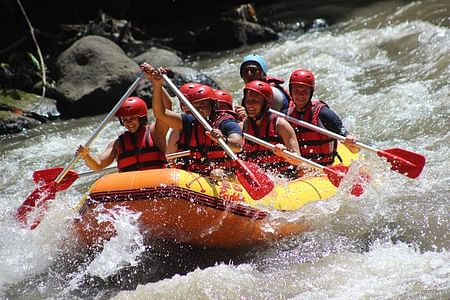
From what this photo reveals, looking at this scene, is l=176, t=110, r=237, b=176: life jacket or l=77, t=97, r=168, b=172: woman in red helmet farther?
l=77, t=97, r=168, b=172: woman in red helmet

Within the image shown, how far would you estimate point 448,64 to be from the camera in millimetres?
9188

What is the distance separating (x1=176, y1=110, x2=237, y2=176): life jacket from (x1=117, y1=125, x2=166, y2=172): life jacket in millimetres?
238

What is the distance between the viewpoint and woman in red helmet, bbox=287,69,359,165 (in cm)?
582

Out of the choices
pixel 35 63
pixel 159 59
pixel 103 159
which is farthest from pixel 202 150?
pixel 35 63

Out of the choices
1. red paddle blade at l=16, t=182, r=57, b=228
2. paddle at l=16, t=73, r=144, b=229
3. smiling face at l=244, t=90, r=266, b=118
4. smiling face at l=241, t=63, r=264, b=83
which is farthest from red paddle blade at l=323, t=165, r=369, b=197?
red paddle blade at l=16, t=182, r=57, b=228

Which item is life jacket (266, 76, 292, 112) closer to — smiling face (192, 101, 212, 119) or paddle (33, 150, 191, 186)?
smiling face (192, 101, 212, 119)

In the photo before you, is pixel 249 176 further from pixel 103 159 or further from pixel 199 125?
pixel 103 159

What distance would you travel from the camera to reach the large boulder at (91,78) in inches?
400

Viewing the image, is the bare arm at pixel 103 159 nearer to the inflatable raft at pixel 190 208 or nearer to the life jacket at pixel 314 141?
the inflatable raft at pixel 190 208

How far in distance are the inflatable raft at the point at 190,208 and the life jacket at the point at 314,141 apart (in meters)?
0.78

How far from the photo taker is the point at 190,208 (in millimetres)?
4746

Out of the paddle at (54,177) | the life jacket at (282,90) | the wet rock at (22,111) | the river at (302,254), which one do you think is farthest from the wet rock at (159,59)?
the paddle at (54,177)

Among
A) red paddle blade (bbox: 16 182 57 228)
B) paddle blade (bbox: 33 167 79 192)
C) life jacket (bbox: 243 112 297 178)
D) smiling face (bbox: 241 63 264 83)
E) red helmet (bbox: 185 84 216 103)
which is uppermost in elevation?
red helmet (bbox: 185 84 216 103)

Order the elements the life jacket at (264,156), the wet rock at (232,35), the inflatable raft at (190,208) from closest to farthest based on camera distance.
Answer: the inflatable raft at (190,208) < the life jacket at (264,156) < the wet rock at (232,35)
